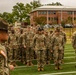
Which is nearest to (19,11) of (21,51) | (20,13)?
(20,13)

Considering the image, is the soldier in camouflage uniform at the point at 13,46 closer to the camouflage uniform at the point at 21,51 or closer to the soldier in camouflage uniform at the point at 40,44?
the camouflage uniform at the point at 21,51

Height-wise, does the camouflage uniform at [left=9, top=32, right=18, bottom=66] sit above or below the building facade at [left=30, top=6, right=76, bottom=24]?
above

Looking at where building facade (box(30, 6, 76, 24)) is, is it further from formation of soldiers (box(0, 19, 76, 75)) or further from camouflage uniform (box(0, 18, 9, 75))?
camouflage uniform (box(0, 18, 9, 75))

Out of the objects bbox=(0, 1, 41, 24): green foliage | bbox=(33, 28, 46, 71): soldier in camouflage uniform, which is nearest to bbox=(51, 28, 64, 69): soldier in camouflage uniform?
bbox=(33, 28, 46, 71): soldier in camouflage uniform

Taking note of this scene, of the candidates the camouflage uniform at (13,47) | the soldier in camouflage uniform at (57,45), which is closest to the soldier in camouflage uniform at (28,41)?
the camouflage uniform at (13,47)

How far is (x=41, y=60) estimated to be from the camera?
13164 millimetres

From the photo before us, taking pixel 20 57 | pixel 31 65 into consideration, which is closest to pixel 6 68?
pixel 31 65

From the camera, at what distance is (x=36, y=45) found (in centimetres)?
1322

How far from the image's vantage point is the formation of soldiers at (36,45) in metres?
13.1

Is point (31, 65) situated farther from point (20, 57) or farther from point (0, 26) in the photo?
point (0, 26)

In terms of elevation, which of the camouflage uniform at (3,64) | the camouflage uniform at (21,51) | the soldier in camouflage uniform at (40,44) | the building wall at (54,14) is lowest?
the building wall at (54,14)

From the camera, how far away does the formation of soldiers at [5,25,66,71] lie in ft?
43.1

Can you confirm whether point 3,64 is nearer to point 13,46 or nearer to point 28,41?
point 13,46

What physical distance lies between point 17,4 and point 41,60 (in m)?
89.9
